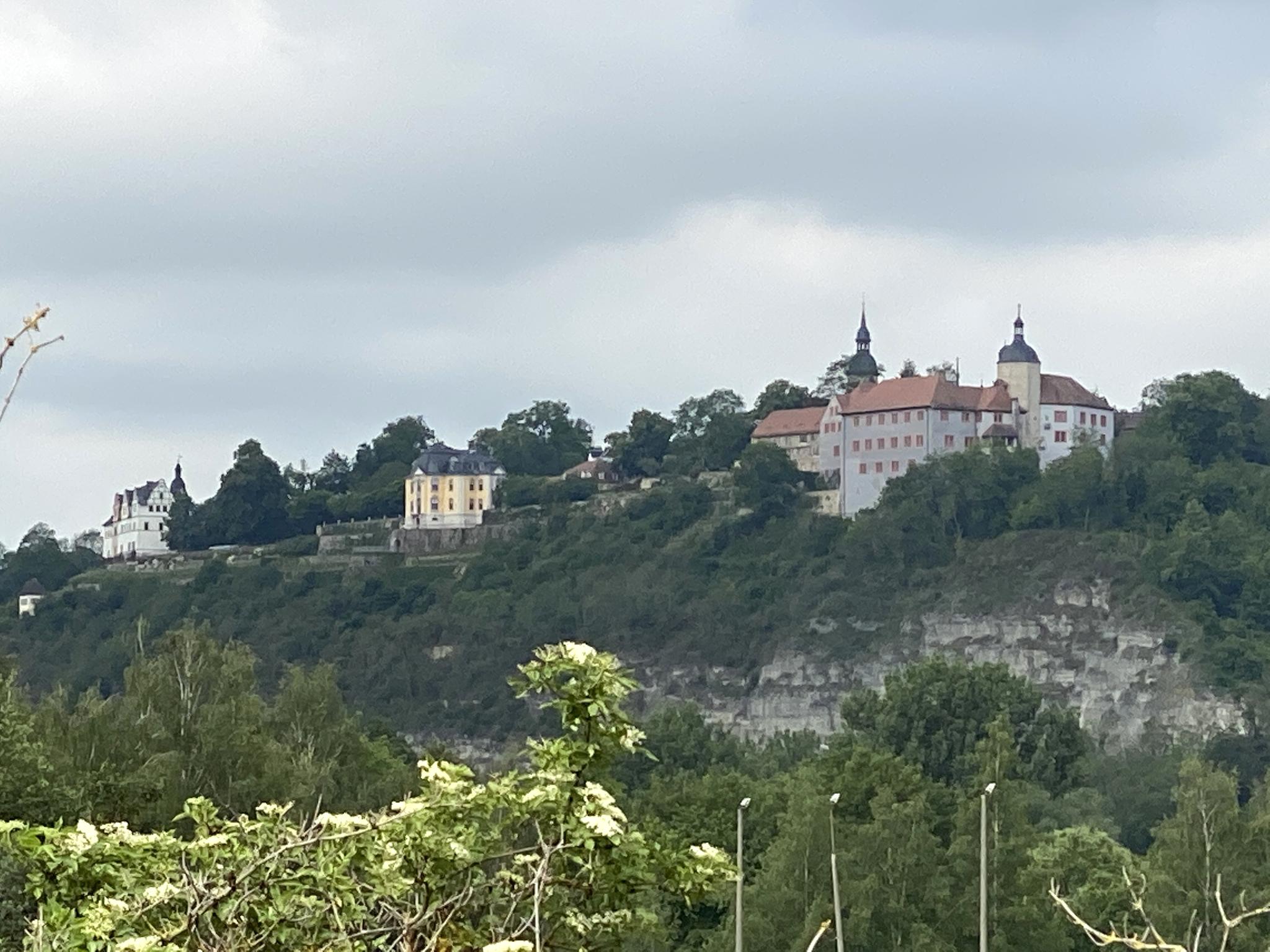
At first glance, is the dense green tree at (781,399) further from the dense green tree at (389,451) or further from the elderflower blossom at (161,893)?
the elderflower blossom at (161,893)

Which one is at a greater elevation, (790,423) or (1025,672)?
(790,423)

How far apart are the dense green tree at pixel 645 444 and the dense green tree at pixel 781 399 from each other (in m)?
4.79

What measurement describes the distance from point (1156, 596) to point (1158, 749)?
1674 centimetres

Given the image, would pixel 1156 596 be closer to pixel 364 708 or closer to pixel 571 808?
pixel 364 708

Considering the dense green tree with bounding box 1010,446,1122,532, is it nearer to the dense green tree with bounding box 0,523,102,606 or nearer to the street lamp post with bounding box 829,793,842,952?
the dense green tree with bounding box 0,523,102,606

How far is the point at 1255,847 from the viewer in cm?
5025

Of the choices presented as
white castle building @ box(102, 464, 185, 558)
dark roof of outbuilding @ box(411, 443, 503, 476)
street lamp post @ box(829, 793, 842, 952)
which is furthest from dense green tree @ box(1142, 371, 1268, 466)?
street lamp post @ box(829, 793, 842, 952)

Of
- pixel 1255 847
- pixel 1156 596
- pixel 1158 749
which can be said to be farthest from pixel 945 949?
pixel 1156 596

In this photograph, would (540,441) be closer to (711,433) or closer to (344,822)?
(711,433)

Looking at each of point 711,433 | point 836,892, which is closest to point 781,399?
point 711,433

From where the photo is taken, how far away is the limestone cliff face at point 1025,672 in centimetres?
11800

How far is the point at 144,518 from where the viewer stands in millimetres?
160250

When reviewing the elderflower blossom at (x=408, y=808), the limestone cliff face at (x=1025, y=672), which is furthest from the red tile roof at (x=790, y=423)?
the elderflower blossom at (x=408, y=808)

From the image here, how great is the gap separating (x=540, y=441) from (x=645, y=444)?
446 inches
